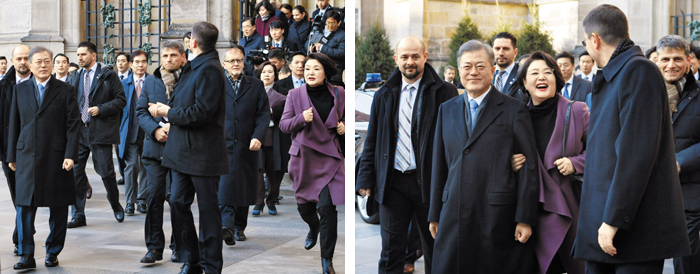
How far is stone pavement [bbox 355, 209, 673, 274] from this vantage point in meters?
7.25

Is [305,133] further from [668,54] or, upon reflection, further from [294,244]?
[668,54]

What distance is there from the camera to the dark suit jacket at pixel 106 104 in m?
9.50

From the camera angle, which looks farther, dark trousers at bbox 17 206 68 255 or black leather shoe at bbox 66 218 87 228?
black leather shoe at bbox 66 218 87 228

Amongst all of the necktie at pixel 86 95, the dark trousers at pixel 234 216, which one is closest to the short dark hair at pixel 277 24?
the necktie at pixel 86 95

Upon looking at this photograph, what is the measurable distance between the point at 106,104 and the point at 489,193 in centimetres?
613

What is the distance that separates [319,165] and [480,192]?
2.28 meters

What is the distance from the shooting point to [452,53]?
26.0 m

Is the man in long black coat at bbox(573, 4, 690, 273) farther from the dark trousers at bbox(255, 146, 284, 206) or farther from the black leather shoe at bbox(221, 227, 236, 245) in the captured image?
the dark trousers at bbox(255, 146, 284, 206)

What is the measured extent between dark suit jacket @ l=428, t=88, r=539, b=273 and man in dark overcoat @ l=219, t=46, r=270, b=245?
3.35 m

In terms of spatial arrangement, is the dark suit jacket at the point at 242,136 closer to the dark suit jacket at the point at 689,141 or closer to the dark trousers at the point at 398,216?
the dark trousers at the point at 398,216

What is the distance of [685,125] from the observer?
5.85m

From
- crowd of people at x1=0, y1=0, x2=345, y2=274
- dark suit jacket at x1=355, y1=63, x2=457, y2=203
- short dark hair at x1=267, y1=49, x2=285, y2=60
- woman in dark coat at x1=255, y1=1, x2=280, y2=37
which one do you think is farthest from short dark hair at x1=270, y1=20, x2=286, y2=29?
dark suit jacket at x1=355, y1=63, x2=457, y2=203

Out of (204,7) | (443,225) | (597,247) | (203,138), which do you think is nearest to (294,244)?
(203,138)

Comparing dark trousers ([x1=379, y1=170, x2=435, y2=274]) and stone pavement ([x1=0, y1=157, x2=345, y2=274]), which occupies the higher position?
dark trousers ([x1=379, y1=170, x2=435, y2=274])
